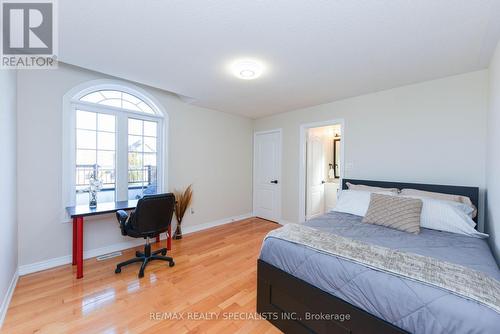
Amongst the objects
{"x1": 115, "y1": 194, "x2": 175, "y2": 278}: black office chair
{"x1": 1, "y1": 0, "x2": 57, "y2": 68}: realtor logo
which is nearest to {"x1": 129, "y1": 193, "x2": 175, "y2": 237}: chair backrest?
{"x1": 115, "y1": 194, "x2": 175, "y2": 278}: black office chair

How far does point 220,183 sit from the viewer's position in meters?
4.41

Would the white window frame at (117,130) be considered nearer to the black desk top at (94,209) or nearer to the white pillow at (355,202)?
the black desk top at (94,209)

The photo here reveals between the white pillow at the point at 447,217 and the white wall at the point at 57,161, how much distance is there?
3.33 m

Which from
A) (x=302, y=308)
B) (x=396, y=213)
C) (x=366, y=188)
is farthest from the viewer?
(x=366, y=188)

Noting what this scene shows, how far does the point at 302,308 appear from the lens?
4.98ft

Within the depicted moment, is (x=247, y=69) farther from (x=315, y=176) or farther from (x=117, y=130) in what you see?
(x=315, y=176)

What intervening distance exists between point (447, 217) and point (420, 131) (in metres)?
1.22

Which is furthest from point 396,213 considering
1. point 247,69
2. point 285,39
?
point 247,69

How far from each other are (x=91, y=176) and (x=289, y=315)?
114 inches

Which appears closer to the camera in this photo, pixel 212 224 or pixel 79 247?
pixel 79 247

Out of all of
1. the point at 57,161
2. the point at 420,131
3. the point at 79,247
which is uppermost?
the point at 420,131

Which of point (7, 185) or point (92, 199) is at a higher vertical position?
point (7, 185)

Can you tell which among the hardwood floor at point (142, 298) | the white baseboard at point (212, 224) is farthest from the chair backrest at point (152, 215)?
the white baseboard at point (212, 224)

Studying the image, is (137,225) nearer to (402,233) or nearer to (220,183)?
(220,183)
